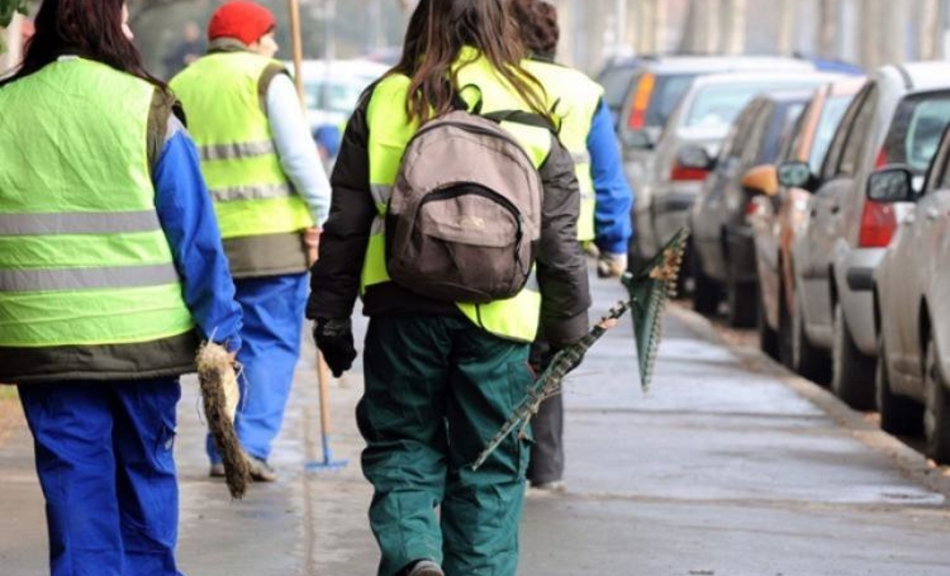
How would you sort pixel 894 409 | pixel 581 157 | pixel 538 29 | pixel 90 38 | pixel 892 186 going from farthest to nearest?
pixel 894 409 → pixel 892 186 → pixel 538 29 → pixel 581 157 → pixel 90 38

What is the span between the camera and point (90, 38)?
6320mm

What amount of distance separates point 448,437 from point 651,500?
298cm

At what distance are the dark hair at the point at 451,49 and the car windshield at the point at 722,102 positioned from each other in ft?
49.9

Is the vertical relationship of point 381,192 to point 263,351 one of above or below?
above

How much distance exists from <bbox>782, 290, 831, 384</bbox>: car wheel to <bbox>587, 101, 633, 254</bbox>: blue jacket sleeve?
5756 mm

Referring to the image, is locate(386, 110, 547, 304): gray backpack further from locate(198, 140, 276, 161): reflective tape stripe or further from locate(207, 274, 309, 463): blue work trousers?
locate(207, 274, 309, 463): blue work trousers

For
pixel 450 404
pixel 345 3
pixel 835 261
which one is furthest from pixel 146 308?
pixel 345 3

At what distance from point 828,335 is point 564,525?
18.4ft

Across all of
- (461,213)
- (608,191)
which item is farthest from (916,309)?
(461,213)

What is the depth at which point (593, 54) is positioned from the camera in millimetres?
84562

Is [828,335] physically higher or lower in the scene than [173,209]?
lower

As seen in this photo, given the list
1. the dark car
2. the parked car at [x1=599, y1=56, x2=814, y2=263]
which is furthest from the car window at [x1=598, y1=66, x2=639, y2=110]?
the dark car

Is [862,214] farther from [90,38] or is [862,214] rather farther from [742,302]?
[90,38]

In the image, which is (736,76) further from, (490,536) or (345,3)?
(345,3)
